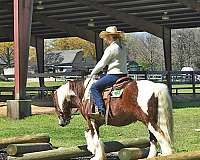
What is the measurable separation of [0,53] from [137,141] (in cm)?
7907

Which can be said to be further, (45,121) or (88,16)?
(88,16)

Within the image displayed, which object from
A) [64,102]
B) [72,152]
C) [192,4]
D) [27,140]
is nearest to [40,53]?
[192,4]

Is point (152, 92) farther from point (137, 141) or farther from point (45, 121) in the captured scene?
point (45, 121)

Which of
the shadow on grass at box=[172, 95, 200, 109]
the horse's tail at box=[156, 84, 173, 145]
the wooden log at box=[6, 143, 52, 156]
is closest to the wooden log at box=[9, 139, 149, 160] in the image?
the wooden log at box=[6, 143, 52, 156]

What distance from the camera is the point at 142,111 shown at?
663 cm

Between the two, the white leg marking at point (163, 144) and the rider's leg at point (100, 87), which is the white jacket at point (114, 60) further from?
the white leg marking at point (163, 144)

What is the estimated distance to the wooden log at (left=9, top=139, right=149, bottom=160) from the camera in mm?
7336

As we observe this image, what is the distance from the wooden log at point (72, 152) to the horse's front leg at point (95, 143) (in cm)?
26

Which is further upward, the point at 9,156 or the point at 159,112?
the point at 159,112

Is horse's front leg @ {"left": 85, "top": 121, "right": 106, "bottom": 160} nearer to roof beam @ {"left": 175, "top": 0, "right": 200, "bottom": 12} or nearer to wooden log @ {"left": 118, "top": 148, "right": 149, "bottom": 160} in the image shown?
wooden log @ {"left": 118, "top": 148, "right": 149, "bottom": 160}

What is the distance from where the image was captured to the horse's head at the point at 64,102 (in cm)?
783

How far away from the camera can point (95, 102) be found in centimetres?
719

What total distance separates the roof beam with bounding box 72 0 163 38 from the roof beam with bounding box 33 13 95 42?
4016mm

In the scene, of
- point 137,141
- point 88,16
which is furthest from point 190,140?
point 88,16
